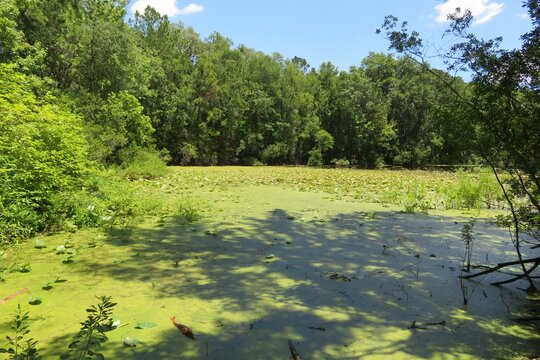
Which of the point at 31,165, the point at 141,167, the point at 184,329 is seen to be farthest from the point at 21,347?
the point at 141,167

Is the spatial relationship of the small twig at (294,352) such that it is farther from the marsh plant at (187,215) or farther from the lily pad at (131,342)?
the marsh plant at (187,215)

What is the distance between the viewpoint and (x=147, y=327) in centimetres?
265

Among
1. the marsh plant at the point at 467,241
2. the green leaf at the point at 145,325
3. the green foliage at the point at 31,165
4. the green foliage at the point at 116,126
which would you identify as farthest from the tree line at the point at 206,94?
the marsh plant at the point at 467,241

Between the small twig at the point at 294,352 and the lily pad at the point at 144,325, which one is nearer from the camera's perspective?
the small twig at the point at 294,352

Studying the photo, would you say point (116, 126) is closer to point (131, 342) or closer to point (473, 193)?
point (473, 193)

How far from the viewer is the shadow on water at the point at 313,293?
255 cm

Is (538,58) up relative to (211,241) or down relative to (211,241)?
up

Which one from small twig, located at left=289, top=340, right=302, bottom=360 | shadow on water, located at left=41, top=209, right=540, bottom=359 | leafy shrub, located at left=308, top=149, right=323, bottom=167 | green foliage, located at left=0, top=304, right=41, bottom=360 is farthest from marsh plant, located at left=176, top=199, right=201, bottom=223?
leafy shrub, located at left=308, top=149, right=323, bottom=167

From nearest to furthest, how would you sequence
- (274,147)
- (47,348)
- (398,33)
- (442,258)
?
(47,348) → (398,33) → (442,258) → (274,147)

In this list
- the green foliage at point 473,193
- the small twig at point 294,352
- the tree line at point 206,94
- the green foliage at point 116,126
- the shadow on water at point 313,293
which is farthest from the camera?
the tree line at point 206,94

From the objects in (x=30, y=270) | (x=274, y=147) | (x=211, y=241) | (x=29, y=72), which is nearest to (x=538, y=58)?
(x=211, y=241)

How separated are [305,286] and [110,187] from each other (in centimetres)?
459

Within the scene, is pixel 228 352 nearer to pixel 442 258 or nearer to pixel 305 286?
pixel 305 286

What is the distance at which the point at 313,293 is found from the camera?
343cm
